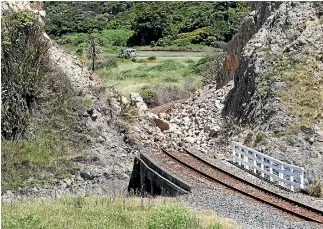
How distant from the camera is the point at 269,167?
24875 mm

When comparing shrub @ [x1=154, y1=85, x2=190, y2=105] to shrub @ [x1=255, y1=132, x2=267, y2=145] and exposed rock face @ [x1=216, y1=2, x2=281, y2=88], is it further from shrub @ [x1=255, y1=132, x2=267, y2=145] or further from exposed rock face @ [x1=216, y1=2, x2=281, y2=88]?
shrub @ [x1=255, y1=132, x2=267, y2=145]

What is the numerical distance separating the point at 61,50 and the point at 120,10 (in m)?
83.1

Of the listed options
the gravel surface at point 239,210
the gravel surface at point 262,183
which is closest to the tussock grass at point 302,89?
the gravel surface at point 262,183

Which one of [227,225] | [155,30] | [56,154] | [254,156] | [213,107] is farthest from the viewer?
[155,30]

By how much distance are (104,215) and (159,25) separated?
75.7 meters

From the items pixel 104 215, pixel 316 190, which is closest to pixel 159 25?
pixel 316 190

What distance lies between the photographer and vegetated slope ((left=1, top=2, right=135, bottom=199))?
2650cm

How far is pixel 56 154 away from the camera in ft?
90.9

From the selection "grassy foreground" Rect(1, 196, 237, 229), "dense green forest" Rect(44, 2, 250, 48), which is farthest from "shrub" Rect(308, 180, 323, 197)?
"dense green forest" Rect(44, 2, 250, 48)

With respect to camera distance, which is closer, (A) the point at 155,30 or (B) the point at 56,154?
(B) the point at 56,154

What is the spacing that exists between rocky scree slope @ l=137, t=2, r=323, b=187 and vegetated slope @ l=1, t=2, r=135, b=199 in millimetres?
2401

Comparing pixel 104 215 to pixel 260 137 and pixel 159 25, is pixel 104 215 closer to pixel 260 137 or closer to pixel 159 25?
pixel 260 137

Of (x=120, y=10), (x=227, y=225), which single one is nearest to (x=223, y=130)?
(x=227, y=225)

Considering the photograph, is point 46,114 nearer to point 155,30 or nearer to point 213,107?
point 213,107
